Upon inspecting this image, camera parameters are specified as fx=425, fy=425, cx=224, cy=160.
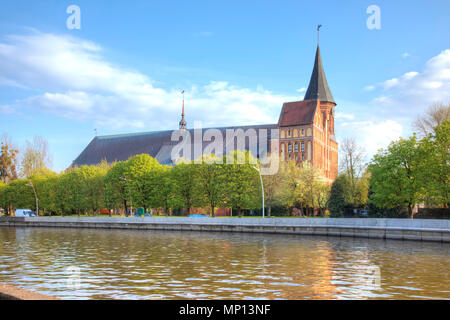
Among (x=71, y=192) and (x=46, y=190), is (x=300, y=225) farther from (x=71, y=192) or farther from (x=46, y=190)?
(x=46, y=190)

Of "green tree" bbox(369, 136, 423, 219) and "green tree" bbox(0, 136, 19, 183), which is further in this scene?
"green tree" bbox(0, 136, 19, 183)

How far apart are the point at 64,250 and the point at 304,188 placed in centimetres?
4511

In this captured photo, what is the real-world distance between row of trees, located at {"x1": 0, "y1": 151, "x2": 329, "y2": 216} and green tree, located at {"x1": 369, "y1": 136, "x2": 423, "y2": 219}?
1921cm

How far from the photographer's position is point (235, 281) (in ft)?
53.2

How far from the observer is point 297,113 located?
8931 centimetres

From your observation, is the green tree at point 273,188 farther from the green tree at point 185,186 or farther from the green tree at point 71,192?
the green tree at point 71,192

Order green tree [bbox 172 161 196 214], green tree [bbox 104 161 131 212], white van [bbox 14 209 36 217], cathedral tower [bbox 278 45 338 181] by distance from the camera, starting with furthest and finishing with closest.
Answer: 1. cathedral tower [bbox 278 45 338 181]
2. white van [bbox 14 209 36 217]
3. green tree [bbox 104 161 131 212]
4. green tree [bbox 172 161 196 214]

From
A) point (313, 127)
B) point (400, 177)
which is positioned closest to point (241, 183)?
point (400, 177)


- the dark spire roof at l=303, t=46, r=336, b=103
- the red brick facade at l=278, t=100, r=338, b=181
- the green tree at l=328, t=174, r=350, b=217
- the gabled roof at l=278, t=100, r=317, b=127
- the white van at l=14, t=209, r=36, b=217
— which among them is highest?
the dark spire roof at l=303, t=46, r=336, b=103

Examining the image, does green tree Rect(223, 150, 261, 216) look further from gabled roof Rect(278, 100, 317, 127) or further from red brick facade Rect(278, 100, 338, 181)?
gabled roof Rect(278, 100, 317, 127)

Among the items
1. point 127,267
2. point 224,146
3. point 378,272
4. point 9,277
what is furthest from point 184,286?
point 224,146

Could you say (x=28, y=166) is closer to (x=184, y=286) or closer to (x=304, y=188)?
(x=304, y=188)

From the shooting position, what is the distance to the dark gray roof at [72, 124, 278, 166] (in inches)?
4296

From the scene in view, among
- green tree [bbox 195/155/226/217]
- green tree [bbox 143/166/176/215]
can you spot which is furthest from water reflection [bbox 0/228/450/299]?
green tree [bbox 143/166/176/215]
